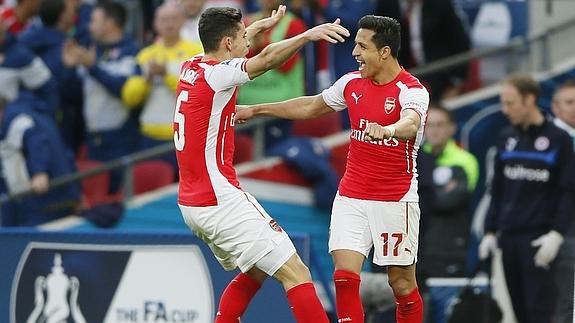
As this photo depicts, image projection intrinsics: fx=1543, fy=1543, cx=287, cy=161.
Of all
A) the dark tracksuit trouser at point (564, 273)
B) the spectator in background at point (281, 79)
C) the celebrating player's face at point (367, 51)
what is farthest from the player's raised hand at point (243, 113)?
the spectator in background at point (281, 79)

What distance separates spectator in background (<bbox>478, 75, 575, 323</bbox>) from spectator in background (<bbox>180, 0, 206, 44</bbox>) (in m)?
3.29

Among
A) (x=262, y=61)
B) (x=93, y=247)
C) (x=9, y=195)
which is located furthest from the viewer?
(x=9, y=195)

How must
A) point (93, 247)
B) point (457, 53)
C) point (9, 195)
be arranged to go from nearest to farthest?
1. point (93, 247)
2. point (9, 195)
3. point (457, 53)

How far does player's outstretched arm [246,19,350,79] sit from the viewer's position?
8.91 meters

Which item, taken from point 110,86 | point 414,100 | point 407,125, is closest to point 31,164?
point 110,86

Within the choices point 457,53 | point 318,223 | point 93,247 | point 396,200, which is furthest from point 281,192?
point 396,200

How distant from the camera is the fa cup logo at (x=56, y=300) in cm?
1097

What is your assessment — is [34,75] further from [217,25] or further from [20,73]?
[217,25]

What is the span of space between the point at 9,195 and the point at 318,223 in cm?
276

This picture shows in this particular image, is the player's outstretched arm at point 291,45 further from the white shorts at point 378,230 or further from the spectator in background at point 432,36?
the spectator in background at point 432,36

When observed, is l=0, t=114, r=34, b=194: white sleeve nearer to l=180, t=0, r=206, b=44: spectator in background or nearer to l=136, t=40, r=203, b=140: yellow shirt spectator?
l=136, t=40, r=203, b=140: yellow shirt spectator

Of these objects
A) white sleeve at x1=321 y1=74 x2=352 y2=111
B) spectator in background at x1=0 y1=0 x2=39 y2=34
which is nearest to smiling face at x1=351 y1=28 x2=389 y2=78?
white sleeve at x1=321 y1=74 x2=352 y2=111

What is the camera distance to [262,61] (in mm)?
9031

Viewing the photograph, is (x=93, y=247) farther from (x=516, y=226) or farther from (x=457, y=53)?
(x=457, y=53)
